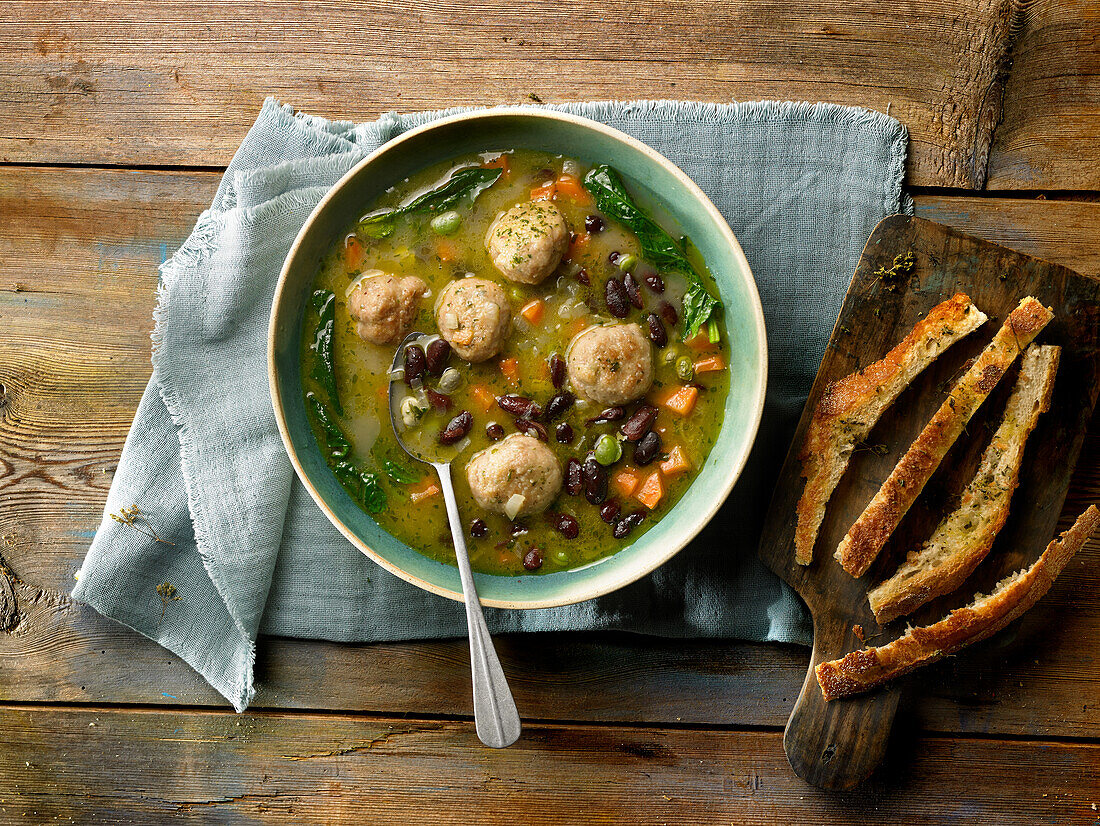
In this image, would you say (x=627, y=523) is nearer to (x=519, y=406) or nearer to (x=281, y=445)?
(x=519, y=406)

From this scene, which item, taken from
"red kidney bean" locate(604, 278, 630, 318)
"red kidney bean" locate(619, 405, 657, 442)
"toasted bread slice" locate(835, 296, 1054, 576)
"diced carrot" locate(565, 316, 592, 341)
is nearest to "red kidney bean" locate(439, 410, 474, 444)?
"diced carrot" locate(565, 316, 592, 341)

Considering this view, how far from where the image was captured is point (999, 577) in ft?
11.8

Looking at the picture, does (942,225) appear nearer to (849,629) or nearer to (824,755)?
(849,629)

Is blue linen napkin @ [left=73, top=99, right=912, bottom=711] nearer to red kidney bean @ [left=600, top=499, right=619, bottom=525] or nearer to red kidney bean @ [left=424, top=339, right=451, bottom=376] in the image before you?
red kidney bean @ [left=600, top=499, right=619, bottom=525]

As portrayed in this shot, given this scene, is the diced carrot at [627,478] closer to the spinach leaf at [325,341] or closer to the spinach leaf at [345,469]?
the spinach leaf at [345,469]

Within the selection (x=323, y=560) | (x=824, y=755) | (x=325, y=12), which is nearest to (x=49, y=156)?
(x=325, y=12)

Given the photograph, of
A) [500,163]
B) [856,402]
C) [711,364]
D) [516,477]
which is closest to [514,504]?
[516,477]

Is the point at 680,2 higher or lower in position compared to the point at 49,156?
higher

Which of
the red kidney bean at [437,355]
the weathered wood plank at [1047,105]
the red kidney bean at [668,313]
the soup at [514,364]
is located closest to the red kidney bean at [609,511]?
the soup at [514,364]

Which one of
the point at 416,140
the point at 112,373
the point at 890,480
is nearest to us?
the point at 416,140

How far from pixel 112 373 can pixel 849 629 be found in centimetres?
386

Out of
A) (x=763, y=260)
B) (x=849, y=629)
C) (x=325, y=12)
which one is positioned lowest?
→ (x=849, y=629)

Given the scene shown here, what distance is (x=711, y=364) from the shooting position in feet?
11.1

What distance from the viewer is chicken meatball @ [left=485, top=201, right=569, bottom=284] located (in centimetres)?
311
